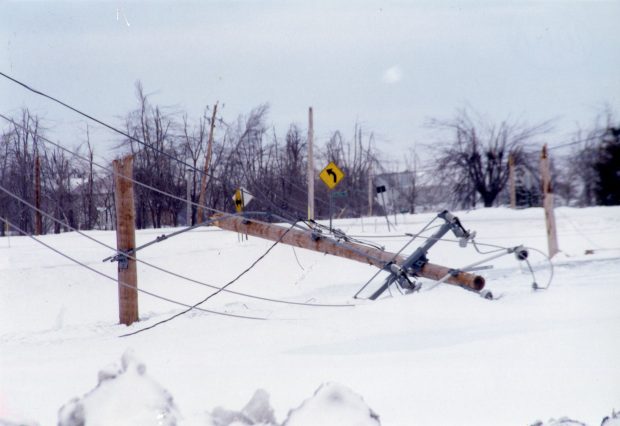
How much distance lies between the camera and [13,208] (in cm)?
3725

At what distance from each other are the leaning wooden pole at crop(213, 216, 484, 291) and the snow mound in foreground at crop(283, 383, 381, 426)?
19.0 ft

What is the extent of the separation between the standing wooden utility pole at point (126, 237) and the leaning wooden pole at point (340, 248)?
145cm

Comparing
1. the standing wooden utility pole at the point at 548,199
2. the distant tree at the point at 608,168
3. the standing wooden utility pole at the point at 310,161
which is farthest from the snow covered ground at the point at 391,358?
the distant tree at the point at 608,168

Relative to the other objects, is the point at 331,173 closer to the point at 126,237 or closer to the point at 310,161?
the point at 310,161

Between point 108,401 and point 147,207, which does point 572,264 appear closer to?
point 108,401

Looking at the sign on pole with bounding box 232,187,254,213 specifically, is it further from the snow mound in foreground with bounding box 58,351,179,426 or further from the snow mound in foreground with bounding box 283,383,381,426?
the snow mound in foreground with bounding box 283,383,381,426

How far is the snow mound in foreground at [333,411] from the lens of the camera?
3.41 m

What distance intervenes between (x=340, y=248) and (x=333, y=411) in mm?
6781

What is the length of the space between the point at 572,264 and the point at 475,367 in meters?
9.58

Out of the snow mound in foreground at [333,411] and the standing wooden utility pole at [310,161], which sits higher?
the standing wooden utility pole at [310,161]

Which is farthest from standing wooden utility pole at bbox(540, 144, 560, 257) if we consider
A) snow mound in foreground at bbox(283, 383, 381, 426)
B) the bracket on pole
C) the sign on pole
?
snow mound in foreground at bbox(283, 383, 381, 426)

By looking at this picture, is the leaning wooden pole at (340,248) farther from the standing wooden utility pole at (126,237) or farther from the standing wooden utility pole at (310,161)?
the standing wooden utility pole at (310,161)

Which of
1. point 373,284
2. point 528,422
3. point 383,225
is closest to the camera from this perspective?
point 528,422

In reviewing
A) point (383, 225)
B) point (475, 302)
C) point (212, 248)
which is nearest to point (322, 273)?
point (212, 248)
